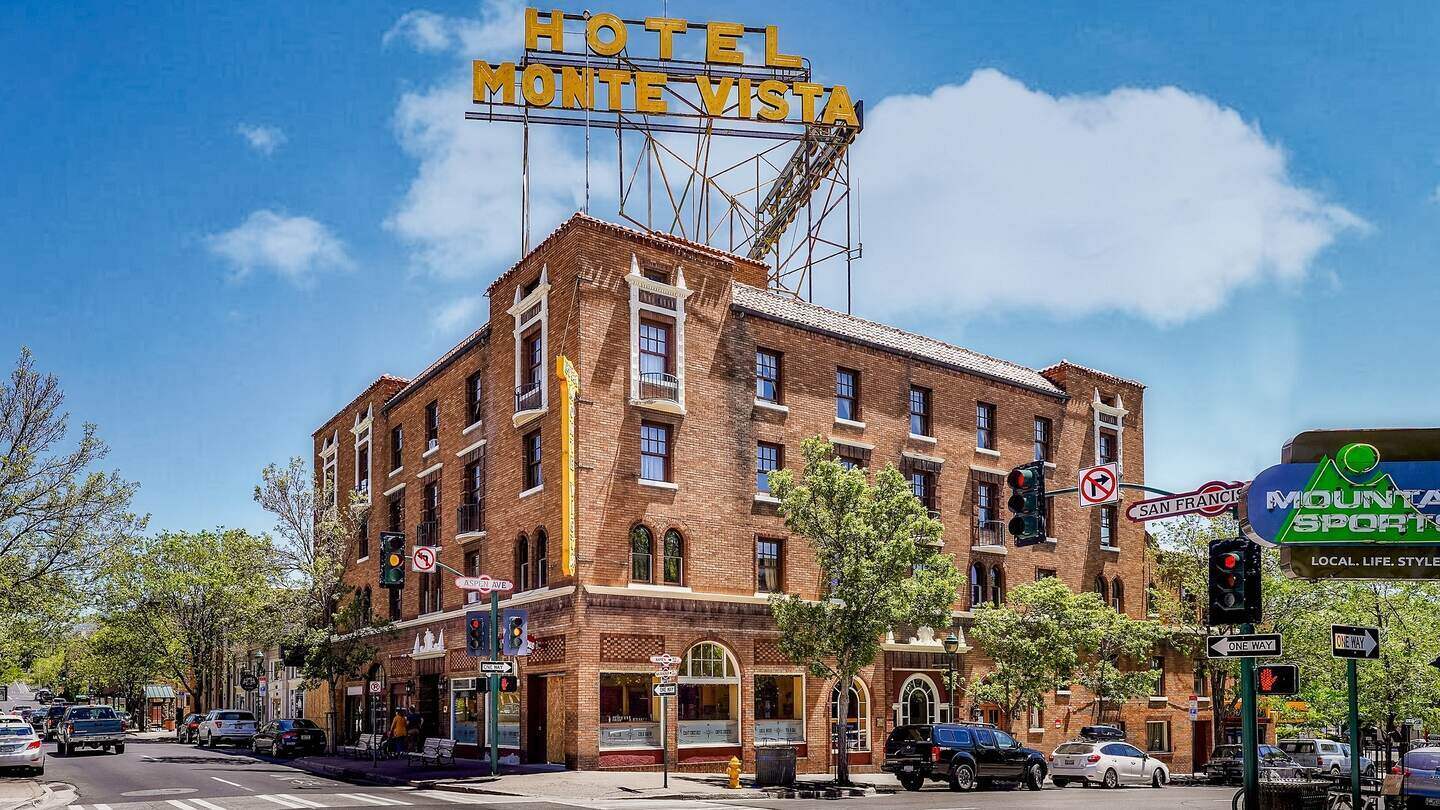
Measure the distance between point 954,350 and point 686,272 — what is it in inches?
546

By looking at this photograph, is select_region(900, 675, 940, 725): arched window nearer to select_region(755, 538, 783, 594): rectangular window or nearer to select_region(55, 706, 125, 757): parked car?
select_region(755, 538, 783, 594): rectangular window

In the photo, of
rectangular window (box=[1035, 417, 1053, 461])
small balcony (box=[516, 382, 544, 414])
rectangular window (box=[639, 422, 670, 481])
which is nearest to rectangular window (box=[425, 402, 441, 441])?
small balcony (box=[516, 382, 544, 414])

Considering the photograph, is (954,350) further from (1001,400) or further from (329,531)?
(329,531)

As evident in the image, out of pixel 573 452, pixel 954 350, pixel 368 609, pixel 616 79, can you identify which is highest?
pixel 616 79

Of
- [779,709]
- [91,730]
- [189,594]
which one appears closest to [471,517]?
[779,709]

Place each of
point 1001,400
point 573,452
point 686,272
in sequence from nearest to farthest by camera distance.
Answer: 1. point 573,452
2. point 686,272
3. point 1001,400

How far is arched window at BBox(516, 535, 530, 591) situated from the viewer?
126 feet

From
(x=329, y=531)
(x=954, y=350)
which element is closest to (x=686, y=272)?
(x=954, y=350)

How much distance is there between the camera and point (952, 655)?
42.9 m

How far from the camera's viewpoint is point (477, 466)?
43.2 meters

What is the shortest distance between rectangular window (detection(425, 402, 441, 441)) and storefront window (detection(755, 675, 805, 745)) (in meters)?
16.0

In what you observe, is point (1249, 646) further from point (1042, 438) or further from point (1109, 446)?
point (1109, 446)

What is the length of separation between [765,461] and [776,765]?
11.1m

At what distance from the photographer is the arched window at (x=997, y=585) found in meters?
45.6
